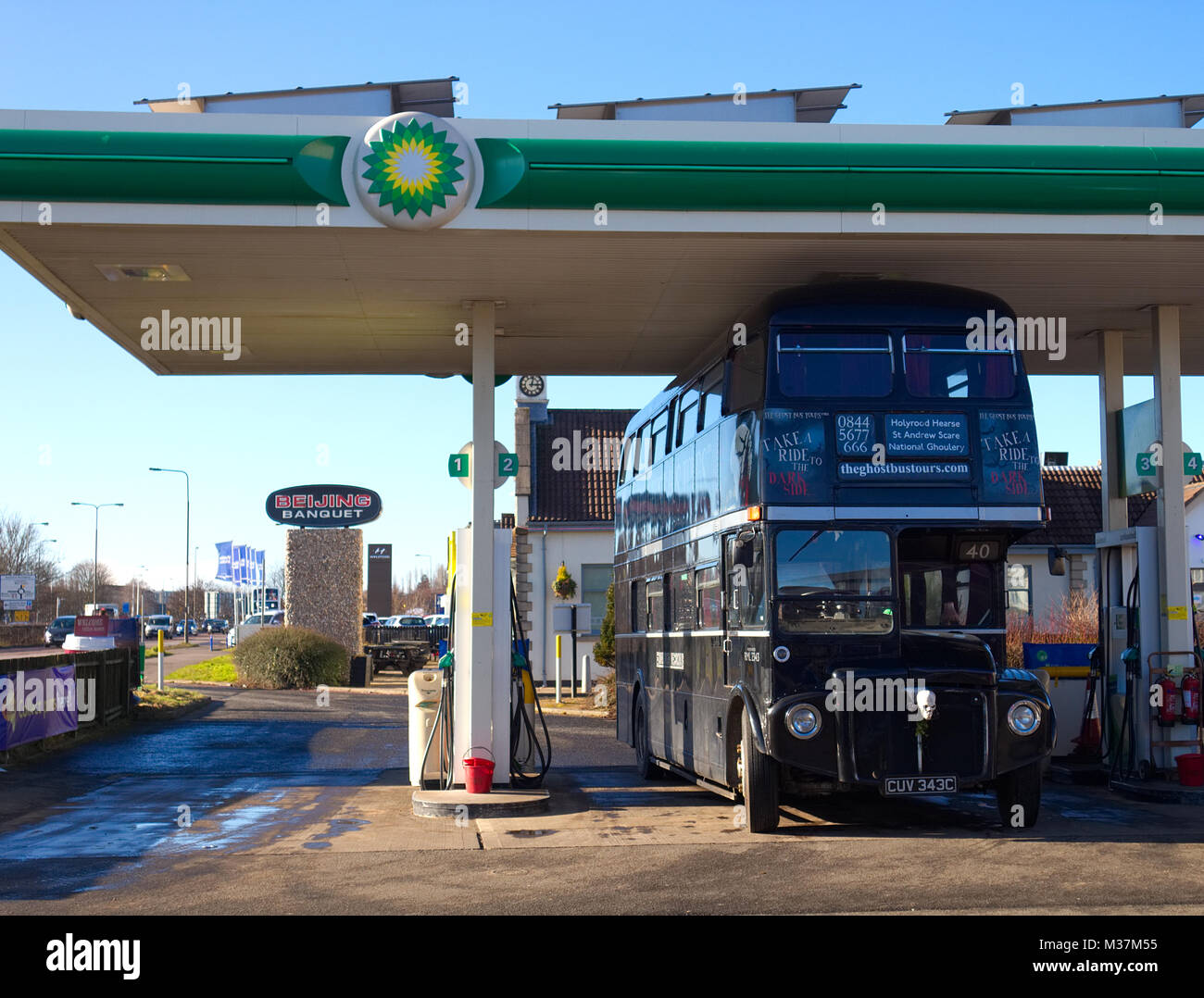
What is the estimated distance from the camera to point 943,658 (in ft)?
35.6

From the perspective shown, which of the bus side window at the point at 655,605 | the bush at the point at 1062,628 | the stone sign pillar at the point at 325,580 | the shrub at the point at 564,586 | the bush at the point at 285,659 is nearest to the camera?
the bus side window at the point at 655,605

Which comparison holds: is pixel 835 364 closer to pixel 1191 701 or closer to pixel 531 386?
pixel 1191 701

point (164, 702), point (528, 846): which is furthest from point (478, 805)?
point (164, 702)

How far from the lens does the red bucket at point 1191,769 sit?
13641mm

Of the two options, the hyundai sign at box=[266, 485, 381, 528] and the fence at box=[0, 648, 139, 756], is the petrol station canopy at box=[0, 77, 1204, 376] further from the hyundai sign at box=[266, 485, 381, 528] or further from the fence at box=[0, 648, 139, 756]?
the hyundai sign at box=[266, 485, 381, 528]

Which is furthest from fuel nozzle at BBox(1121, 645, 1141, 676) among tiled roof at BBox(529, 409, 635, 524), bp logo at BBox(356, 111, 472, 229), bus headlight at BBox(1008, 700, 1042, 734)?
tiled roof at BBox(529, 409, 635, 524)

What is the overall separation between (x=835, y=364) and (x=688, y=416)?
125 inches

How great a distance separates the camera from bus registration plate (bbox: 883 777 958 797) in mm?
10484

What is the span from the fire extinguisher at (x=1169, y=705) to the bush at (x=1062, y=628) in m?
8.29

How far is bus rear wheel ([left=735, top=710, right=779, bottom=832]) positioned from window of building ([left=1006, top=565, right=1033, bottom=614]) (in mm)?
26293

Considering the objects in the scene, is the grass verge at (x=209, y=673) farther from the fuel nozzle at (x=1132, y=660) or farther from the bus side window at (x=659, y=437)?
the fuel nozzle at (x=1132, y=660)

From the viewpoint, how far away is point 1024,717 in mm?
10812

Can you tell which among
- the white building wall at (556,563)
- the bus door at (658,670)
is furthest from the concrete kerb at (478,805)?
the white building wall at (556,563)
